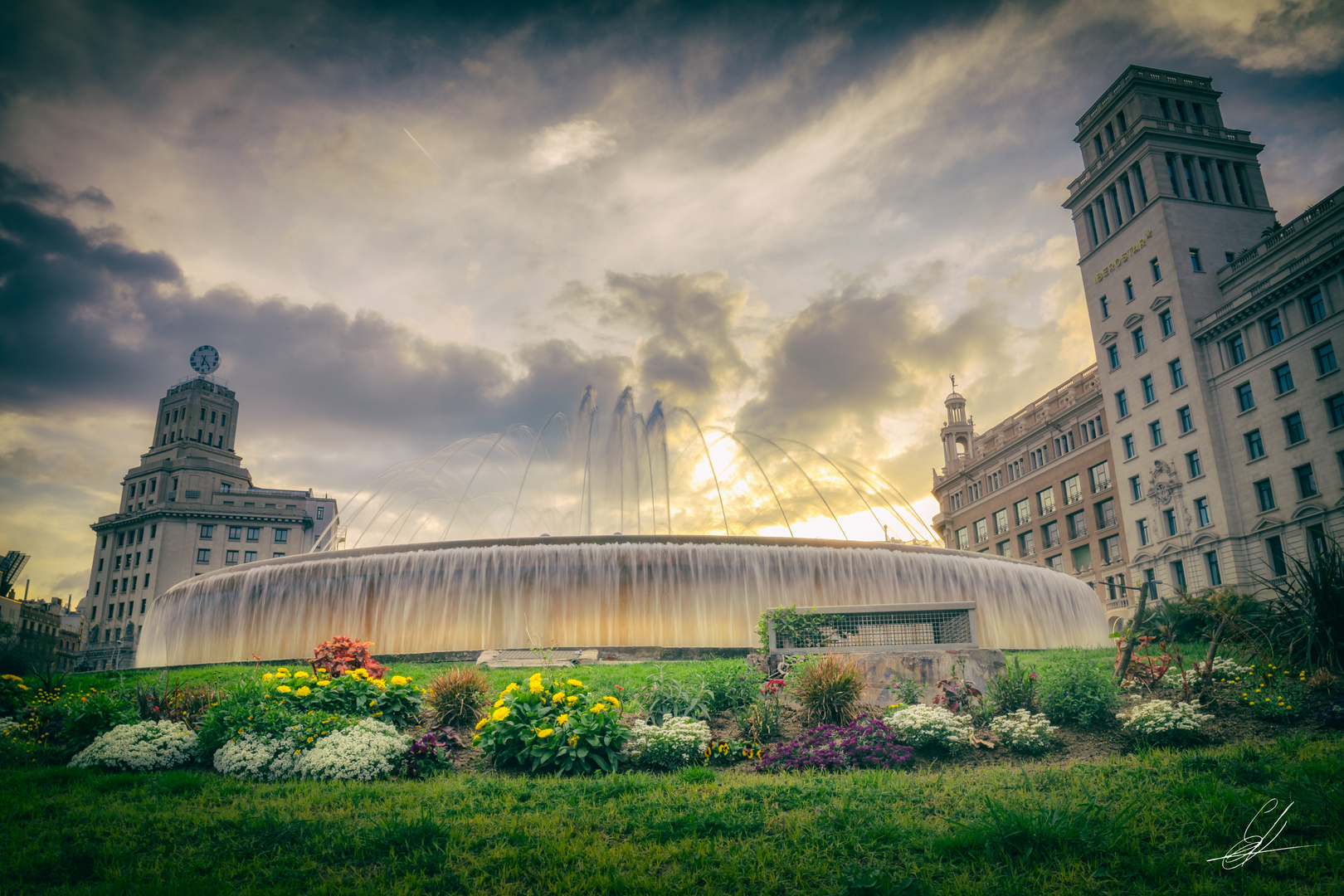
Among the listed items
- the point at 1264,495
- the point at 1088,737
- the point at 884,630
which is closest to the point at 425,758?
the point at 884,630

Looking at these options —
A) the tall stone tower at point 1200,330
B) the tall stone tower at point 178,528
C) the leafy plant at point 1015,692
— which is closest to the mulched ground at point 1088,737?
the leafy plant at point 1015,692

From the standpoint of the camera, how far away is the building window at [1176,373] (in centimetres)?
5359

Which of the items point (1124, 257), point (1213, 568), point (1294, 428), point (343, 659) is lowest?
point (343, 659)

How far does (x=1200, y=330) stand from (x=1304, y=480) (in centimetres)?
1213

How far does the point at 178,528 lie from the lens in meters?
107

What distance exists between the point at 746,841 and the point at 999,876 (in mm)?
2191

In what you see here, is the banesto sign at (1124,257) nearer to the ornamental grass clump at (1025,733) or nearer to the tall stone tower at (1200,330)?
the tall stone tower at (1200,330)

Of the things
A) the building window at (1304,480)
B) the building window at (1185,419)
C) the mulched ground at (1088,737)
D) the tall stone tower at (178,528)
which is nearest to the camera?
the mulched ground at (1088,737)

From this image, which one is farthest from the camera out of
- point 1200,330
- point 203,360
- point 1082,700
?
point 203,360

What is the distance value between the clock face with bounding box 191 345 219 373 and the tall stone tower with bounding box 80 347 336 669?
5.95 m

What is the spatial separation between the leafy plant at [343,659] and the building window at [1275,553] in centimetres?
5262

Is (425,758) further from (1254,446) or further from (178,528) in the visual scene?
(178,528)

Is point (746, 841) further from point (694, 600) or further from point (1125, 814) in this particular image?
point (694, 600)

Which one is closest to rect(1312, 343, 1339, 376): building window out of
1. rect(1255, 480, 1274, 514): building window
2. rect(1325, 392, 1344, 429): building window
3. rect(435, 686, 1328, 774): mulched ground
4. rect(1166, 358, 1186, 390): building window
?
rect(1325, 392, 1344, 429): building window
